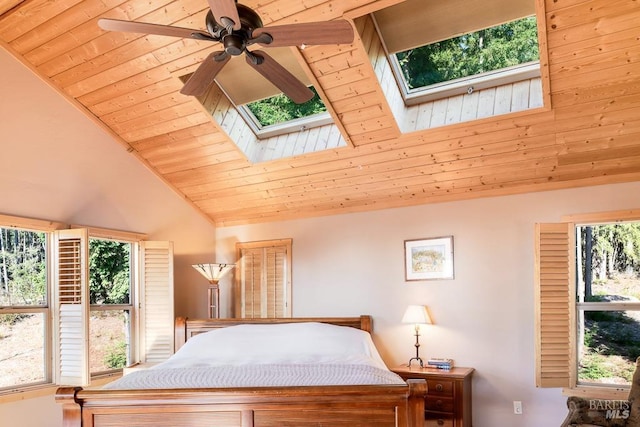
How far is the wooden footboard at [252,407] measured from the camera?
2580 millimetres

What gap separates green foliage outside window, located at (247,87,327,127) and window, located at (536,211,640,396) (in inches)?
87.8

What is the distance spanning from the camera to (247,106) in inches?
188

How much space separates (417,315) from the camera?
4.56 meters

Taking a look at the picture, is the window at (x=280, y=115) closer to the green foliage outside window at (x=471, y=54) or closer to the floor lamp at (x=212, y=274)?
the green foliage outside window at (x=471, y=54)

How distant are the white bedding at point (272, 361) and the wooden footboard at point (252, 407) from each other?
0.56 ft

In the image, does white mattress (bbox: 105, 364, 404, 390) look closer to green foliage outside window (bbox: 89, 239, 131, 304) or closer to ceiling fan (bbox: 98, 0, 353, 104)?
ceiling fan (bbox: 98, 0, 353, 104)

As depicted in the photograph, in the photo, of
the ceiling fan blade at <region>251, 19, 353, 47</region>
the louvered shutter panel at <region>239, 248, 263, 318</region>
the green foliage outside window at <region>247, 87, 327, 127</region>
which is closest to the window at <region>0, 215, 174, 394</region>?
the louvered shutter panel at <region>239, 248, 263, 318</region>

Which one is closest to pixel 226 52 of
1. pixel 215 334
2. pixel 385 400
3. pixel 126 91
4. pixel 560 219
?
pixel 385 400

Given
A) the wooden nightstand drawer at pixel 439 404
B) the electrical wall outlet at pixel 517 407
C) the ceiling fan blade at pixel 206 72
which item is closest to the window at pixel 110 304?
the ceiling fan blade at pixel 206 72

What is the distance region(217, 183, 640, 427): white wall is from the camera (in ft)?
13.8

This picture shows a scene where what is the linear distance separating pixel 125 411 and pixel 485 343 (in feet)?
9.84

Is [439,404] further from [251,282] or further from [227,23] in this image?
[227,23]
